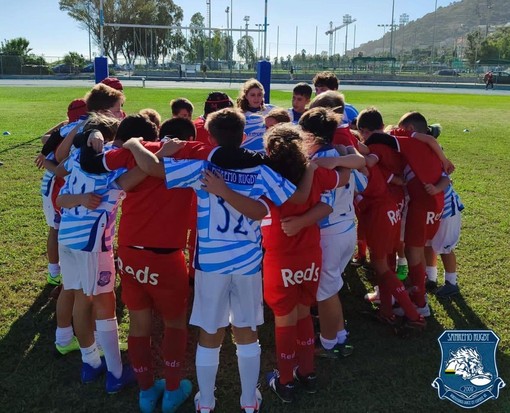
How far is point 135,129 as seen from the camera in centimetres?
311

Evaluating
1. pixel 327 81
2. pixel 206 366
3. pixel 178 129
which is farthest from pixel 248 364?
pixel 327 81

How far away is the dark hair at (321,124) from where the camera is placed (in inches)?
132

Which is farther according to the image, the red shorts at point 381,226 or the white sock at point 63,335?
the red shorts at point 381,226

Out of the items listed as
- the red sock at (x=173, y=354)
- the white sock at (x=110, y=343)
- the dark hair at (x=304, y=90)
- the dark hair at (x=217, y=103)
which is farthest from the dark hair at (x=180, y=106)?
the red sock at (x=173, y=354)

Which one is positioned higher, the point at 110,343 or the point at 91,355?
the point at 110,343

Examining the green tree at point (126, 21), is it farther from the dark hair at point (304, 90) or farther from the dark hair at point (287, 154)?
the dark hair at point (287, 154)

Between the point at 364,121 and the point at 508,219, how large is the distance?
13.7 ft

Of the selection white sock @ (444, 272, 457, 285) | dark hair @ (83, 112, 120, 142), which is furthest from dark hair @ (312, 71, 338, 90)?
dark hair @ (83, 112, 120, 142)

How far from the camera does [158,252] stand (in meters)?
2.94

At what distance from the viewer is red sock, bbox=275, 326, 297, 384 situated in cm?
318

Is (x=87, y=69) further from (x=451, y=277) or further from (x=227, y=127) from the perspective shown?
(x=227, y=127)

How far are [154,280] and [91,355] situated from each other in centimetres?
95

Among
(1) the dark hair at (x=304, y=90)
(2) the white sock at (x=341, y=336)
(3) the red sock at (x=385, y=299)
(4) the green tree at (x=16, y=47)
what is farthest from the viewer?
(4) the green tree at (x=16, y=47)

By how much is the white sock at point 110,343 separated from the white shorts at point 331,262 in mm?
1480
